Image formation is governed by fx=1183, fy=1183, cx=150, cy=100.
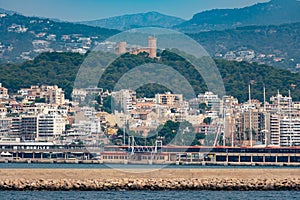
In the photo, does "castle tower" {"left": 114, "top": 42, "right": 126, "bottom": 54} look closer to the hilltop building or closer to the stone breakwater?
the hilltop building

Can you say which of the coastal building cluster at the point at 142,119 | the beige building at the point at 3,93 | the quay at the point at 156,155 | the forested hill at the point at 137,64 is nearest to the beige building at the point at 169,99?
the coastal building cluster at the point at 142,119

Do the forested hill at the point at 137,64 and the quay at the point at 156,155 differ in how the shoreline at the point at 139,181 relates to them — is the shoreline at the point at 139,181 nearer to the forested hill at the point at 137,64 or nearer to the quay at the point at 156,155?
the quay at the point at 156,155

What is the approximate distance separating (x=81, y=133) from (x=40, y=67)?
4620cm

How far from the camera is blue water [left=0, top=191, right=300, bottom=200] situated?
33250 mm

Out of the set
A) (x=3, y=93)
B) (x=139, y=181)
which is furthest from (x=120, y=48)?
(x=139, y=181)

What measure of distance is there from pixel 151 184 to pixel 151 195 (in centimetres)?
204

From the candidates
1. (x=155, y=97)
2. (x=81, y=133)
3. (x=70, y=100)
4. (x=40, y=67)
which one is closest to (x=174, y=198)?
(x=81, y=133)

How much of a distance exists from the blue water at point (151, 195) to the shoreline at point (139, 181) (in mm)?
673

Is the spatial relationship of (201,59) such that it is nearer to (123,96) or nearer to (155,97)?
(155,97)

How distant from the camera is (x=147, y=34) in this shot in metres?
158

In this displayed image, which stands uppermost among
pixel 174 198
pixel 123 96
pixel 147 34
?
pixel 147 34

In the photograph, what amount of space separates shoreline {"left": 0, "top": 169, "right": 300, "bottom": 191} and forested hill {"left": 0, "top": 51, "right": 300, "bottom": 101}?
95.1 m

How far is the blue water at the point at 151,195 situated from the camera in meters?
33.2

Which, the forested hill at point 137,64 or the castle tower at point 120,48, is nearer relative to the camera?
the forested hill at point 137,64
